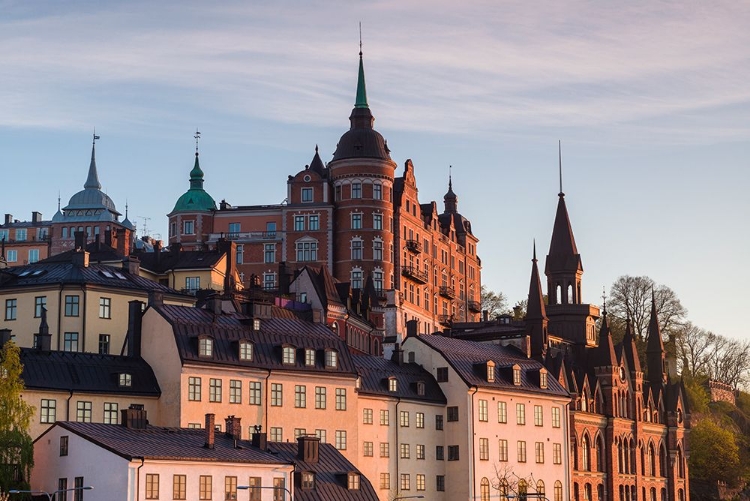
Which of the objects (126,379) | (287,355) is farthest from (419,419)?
(126,379)

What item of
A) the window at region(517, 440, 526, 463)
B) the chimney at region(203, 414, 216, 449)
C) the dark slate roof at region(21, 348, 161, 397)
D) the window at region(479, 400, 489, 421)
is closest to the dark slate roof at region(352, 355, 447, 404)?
the window at region(479, 400, 489, 421)

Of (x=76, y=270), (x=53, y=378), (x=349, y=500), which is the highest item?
(x=76, y=270)

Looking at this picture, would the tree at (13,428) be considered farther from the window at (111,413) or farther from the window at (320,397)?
the window at (320,397)

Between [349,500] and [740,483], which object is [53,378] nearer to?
[349,500]

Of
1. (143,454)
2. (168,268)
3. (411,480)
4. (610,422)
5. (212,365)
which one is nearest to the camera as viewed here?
(143,454)

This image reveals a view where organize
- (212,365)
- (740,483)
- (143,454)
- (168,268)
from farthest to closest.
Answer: (740,483) → (168,268) → (212,365) → (143,454)

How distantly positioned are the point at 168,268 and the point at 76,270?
790 inches

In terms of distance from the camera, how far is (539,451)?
108312mm

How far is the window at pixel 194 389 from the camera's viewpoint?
85812 millimetres

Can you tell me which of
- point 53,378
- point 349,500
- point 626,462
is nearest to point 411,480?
point 349,500

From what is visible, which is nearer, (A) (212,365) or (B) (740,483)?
(A) (212,365)

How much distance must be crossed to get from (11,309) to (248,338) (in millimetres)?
16776

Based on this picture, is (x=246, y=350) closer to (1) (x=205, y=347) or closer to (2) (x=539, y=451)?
(1) (x=205, y=347)

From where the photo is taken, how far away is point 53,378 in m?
82.9
